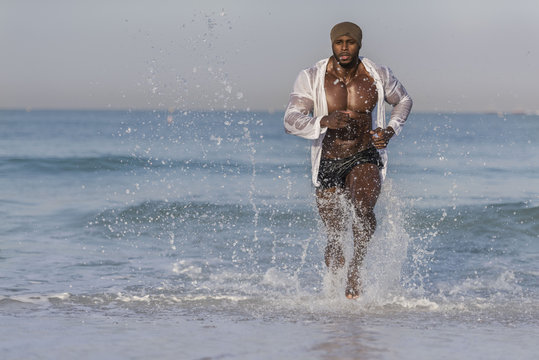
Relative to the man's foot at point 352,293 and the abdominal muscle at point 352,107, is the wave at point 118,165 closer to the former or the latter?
the abdominal muscle at point 352,107

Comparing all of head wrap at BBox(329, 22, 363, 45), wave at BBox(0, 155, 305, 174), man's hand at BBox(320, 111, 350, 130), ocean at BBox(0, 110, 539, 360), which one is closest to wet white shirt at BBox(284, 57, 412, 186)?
man's hand at BBox(320, 111, 350, 130)

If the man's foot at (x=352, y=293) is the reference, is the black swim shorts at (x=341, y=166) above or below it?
above

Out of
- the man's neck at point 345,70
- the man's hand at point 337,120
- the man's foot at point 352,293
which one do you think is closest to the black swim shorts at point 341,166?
the man's hand at point 337,120

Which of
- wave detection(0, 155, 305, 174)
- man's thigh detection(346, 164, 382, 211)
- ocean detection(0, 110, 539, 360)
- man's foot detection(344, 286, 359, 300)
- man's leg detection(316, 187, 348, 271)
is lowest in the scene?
wave detection(0, 155, 305, 174)

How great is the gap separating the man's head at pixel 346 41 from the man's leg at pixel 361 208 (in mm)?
805

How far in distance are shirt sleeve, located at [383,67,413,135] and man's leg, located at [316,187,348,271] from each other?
26.6 inches

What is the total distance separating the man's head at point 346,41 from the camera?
5707mm

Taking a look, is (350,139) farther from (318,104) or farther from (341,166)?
(318,104)

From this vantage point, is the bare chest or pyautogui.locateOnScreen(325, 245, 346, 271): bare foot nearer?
the bare chest

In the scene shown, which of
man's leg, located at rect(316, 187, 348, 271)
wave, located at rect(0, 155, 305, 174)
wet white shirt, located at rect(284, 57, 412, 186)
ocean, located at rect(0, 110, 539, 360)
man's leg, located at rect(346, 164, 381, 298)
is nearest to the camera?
ocean, located at rect(0, 110, 539, 360)

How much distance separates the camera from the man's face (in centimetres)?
573

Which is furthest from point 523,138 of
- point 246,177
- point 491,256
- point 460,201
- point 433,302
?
point 433,302

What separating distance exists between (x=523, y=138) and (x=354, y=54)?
145ft

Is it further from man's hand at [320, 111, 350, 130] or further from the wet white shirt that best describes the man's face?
man's hand at [320, 111, 350, 130]
